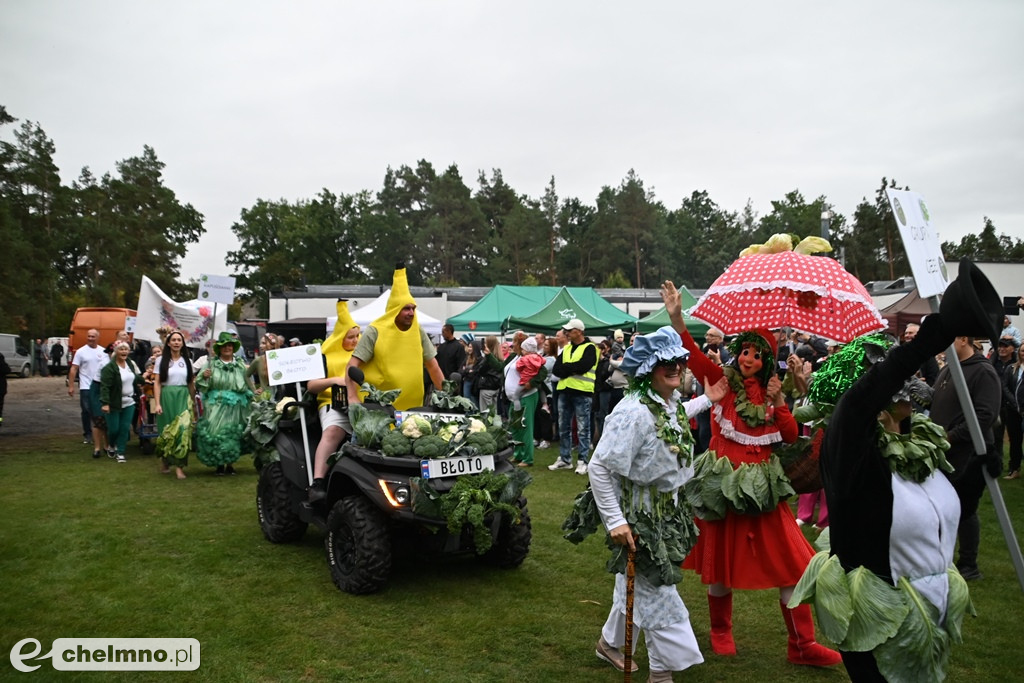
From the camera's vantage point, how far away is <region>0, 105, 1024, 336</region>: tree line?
52.4m

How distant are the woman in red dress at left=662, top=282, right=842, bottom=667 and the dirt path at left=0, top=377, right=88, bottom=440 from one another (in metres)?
14.1

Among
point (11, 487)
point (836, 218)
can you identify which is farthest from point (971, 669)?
point (836, 218)

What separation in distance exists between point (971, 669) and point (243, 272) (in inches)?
3211

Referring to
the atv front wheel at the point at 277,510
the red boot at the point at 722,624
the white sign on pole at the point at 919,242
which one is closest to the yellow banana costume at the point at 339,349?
the atv front wheel at the point at 277,510

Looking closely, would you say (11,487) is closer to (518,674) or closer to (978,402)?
(518,674)

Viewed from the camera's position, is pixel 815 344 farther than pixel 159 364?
Yes

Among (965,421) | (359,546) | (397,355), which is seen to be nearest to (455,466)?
(359,546)

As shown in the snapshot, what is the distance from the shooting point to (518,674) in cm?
446

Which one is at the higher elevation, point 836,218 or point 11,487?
point 836,218

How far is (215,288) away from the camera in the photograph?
1403cm

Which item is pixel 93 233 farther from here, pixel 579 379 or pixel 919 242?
pixel 919 242

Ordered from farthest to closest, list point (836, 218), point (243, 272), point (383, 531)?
point (243, 272) → point (836, 218) → point (383, 531)

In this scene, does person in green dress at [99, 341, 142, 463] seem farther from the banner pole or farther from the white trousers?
the white trousers

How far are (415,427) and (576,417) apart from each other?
20.1 feet
